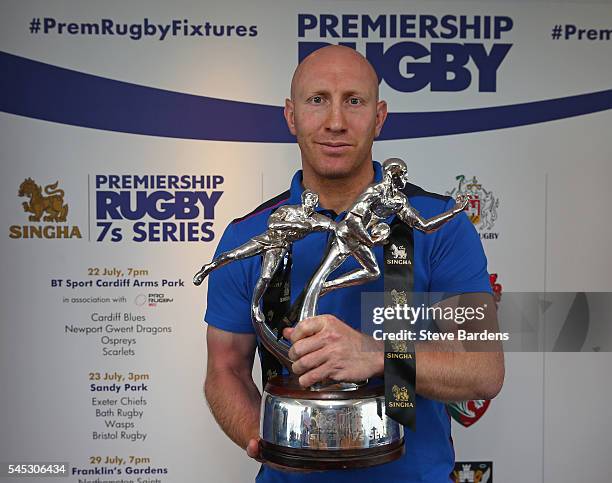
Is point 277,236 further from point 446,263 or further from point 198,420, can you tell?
point 198,420

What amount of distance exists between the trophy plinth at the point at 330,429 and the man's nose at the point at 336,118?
465 mm

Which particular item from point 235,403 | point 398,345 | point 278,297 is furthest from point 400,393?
point 235,403

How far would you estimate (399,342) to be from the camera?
3.66 ft

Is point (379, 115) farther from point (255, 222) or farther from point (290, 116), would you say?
point (255, 222)

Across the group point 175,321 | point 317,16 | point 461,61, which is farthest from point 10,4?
point 461,61

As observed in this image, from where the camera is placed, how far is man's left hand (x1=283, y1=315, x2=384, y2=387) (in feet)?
3.42

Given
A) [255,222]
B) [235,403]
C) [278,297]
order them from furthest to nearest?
[255,222], [235,403], [278,297]

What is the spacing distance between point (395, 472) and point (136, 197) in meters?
1.49

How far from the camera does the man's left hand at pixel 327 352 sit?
104cm

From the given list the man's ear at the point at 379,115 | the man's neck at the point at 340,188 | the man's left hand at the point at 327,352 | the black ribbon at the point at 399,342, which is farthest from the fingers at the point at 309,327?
the man's ear at the point at 379,115

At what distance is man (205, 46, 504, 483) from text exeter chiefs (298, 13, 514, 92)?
1057mm

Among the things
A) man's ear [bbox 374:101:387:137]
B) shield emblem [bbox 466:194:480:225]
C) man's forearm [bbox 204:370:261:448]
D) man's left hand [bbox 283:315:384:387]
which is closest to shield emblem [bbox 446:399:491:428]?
shield emblem [bbox 466:194:480:225]

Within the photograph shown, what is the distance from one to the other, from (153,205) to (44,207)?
0.38 m

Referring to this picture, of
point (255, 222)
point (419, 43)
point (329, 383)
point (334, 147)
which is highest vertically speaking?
point (419, 43)
